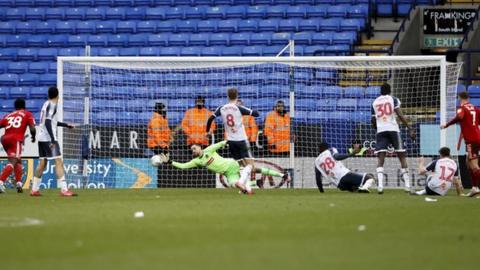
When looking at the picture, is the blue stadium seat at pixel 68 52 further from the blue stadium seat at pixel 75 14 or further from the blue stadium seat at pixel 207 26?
the blue stadium seat at pixel 207 26

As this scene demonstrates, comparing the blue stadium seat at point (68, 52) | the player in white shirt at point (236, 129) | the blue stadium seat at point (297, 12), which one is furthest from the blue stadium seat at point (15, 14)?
the player in white shirt at point (236, 129)

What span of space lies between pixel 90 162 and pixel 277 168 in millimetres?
4320

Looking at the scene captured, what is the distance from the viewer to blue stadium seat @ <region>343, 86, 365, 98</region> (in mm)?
25133

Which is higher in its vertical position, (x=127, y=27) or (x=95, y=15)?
(x=95, y=15)

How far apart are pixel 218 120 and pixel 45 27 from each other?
9.53 meters

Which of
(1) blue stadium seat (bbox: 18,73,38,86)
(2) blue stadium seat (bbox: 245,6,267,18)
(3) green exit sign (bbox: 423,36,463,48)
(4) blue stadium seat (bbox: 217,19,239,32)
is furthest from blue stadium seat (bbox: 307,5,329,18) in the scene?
(1) blue stadium seat (bbox: 18,73,38,86)

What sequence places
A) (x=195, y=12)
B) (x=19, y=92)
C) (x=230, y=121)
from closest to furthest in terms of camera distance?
(x=230, y=121) < (x=19, y=92) < (x=195, y=12)

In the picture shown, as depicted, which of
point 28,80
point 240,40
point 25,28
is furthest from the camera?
point 25,28

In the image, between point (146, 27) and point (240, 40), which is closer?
point (240, 40)

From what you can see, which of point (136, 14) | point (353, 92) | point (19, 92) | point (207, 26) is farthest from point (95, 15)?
point (353, 92)

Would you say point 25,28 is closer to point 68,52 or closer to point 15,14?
point 15,14

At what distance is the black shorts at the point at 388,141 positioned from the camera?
20.5 meters

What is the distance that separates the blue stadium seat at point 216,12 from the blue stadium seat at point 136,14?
1989 millimetres

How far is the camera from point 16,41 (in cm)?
3195
